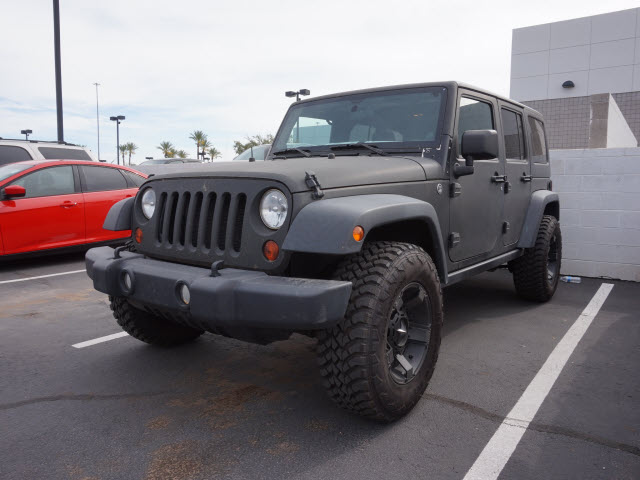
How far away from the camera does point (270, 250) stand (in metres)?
2.51

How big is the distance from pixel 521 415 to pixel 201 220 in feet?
6.58

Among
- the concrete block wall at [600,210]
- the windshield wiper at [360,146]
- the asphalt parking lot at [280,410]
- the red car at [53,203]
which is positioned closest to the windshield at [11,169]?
the red car at [53,203]

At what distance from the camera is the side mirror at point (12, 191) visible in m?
6.39

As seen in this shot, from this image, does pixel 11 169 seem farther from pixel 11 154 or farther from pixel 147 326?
pixel 147 326

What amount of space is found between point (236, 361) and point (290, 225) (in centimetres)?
156

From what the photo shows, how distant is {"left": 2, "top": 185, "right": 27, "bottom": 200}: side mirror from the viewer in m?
6.39

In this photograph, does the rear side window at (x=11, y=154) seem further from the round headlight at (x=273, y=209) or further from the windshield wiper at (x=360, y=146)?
the round headlight at (x=273, y=209)

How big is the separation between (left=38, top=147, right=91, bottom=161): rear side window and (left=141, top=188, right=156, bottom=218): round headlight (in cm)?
651

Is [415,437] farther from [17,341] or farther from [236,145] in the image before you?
[236,145]

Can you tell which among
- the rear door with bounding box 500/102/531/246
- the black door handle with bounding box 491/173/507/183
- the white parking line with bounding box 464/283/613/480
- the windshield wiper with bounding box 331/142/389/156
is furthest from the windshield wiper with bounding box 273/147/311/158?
the white parking line with bounding box 464/283/613/480

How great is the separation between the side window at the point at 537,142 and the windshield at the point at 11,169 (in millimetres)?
6136

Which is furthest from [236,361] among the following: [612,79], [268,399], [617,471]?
[612,79]

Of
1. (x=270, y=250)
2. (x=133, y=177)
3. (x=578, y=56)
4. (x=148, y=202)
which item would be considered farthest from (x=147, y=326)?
(x=578, y=56)

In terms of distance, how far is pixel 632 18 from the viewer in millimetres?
18109
